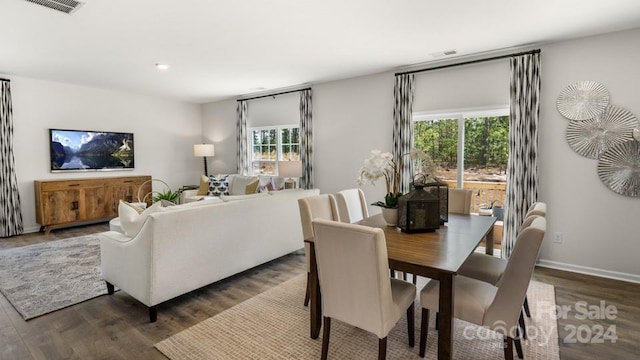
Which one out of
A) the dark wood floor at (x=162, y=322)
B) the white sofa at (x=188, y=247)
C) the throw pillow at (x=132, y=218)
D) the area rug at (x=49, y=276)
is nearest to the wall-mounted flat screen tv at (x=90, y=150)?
the area rug at (x=49, y=276)

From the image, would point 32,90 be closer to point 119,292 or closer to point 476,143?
point 119,292

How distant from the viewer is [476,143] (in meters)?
4.24

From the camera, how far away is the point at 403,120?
4637 millimetres

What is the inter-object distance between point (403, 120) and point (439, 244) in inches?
117

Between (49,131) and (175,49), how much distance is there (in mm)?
3571

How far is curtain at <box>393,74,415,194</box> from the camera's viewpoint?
181 inches

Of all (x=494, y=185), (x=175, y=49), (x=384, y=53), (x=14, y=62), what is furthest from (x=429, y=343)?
(x=14, y=62)

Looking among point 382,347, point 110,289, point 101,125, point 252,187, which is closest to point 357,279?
point 382,347

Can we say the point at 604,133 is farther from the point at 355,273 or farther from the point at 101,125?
the point at 101,125

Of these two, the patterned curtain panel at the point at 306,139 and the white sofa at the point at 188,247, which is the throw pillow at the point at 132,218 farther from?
the patterned curtain panel at the point at 306,139

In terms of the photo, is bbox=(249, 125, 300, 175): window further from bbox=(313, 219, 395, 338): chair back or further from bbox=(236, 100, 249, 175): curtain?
bbox=(313, 219, 395, 338): chair back

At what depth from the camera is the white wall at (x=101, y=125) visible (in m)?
5.28

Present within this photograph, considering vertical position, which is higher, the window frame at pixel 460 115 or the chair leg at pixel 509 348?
the window frame at pixel 460 115

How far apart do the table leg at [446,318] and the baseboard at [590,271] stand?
2920 mm
